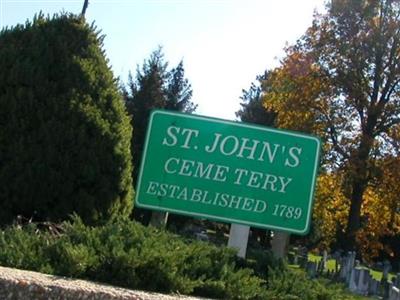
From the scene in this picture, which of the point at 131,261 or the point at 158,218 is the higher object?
the point at 158,218

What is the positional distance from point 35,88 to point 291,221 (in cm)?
267

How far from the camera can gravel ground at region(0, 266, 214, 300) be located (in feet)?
12.8

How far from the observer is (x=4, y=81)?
6438 millimetres

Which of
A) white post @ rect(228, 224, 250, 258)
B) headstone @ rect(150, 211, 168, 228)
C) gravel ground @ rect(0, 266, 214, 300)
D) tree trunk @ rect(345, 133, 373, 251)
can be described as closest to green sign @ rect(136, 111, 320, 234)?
white post @ rect(228, 224, 250, 258)

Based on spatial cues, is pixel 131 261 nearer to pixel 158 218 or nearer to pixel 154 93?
pixel 158 218

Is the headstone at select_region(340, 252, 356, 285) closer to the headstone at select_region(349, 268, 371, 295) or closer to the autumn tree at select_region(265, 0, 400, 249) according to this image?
the headstone at select_region(349, 268, 371, 295)

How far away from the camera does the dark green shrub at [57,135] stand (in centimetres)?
618

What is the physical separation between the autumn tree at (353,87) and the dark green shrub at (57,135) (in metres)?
25.9

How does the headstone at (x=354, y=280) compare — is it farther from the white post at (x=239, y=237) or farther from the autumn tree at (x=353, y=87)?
the white post at (x=239, y=237)

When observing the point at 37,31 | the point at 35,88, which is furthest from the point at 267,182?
the point at 37,31

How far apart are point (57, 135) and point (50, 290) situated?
251 cm

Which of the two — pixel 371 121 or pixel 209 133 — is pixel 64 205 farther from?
pixel 371 121

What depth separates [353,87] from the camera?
32.1 meters

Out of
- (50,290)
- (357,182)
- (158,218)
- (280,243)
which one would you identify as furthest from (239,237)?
(357,182)
